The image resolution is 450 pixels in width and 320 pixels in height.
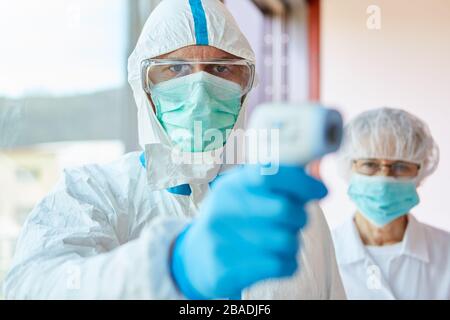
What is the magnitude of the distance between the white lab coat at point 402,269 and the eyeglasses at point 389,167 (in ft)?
0.48

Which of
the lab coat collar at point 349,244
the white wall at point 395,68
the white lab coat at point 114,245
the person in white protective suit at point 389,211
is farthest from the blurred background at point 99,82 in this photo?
the lab coat collar at point 349,244

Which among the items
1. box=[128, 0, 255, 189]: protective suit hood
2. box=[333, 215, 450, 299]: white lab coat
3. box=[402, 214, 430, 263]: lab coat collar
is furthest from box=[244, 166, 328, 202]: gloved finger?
box=[402, 214, 430, 263]: lab coat collar

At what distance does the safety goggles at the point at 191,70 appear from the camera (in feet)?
3.01

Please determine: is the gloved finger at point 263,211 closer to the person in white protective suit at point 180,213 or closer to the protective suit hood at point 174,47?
the person in white protective suit at point 180,213

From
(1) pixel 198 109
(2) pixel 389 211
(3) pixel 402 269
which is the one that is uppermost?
(1) pixel 198 109

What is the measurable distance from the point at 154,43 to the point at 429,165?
0.92 metres

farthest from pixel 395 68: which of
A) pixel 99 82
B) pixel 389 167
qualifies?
pixel 99 82

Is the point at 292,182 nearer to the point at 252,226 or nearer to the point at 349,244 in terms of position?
the point at 252,226

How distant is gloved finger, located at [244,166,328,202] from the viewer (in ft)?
1.63

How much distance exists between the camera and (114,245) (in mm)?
815

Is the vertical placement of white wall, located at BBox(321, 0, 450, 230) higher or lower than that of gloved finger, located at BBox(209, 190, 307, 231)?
higher

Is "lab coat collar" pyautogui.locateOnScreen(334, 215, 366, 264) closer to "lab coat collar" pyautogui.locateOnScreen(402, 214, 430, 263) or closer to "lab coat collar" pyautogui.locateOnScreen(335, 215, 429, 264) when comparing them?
"lab coat collar" pyautogui.locateOnScreen(335, 215, 429, 264)

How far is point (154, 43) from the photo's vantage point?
942 millimetres

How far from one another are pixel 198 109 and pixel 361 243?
81 centimetres
